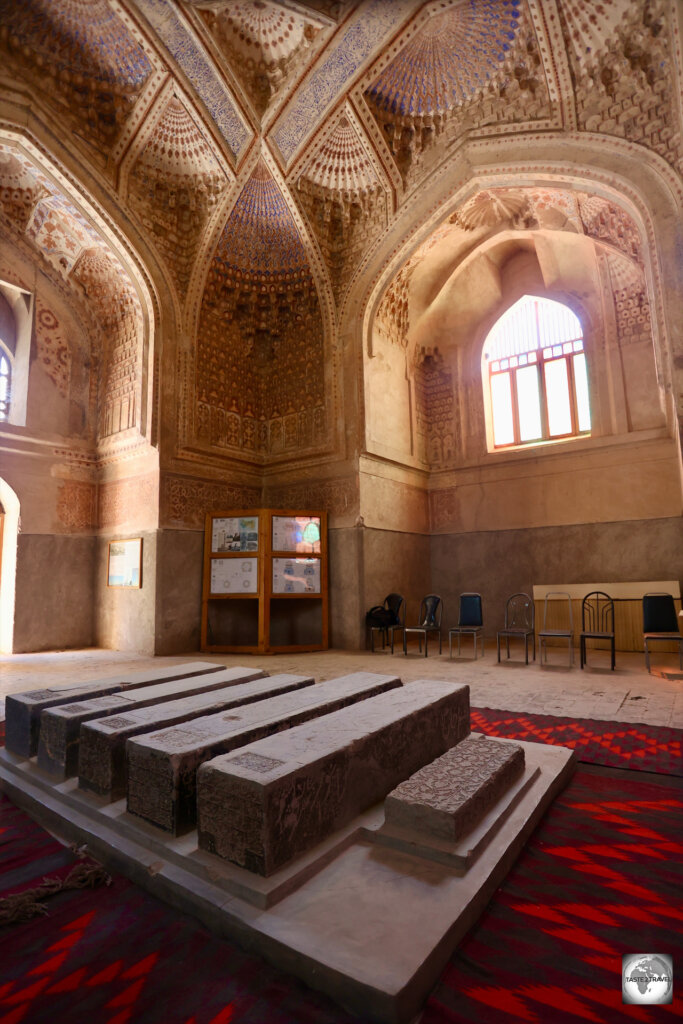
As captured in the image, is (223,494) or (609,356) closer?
(609,356)

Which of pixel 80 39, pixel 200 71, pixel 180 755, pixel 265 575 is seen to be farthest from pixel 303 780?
pixel 80 39

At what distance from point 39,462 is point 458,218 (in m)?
8.38

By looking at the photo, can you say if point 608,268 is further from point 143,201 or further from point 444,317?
point 143,201

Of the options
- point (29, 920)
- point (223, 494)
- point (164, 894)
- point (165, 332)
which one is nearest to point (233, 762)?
point (164, 894)

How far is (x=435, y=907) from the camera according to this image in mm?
1612

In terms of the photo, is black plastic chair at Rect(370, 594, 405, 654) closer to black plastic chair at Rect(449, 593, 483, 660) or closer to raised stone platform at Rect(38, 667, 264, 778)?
black plastic chair at Rect(449, 593, 483, 660)

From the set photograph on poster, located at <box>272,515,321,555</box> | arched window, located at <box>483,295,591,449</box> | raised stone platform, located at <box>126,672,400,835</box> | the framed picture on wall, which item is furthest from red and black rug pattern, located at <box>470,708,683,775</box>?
arched window, located at <box>483,295,591,449</box>

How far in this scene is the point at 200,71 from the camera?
7.70 m

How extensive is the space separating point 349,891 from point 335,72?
9.98 meters

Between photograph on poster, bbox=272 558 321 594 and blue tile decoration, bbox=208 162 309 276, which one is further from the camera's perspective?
blue tile decoration, bbox=208 162 309 276

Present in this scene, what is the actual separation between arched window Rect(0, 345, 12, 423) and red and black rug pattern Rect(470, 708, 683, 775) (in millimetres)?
8948

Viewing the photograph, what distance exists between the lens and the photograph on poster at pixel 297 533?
8.73 meters

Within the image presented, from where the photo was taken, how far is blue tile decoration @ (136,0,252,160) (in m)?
7.11

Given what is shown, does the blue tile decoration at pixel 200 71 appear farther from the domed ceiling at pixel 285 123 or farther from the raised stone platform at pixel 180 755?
the raised stone platform at pixel 180 755
